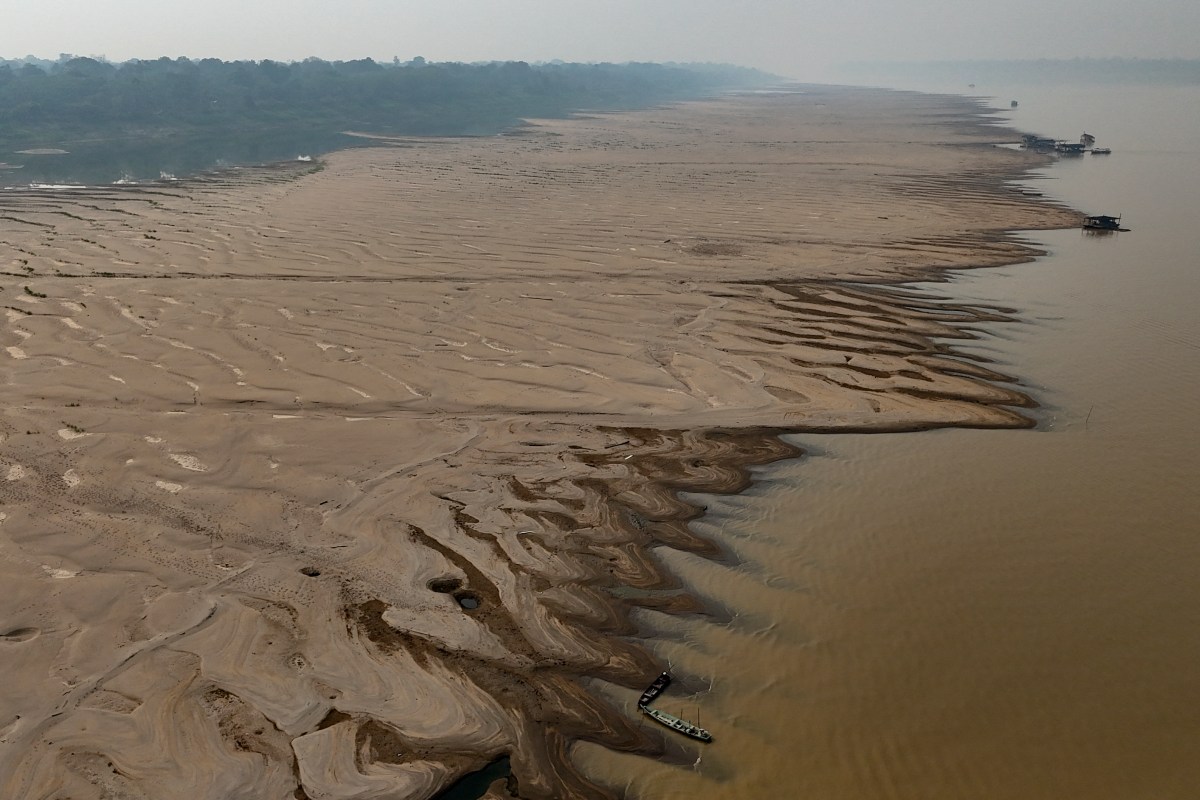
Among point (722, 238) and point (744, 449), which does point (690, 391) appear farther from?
point (722, 238)

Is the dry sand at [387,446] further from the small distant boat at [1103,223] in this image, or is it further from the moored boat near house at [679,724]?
the small distant boat at [1103,223]

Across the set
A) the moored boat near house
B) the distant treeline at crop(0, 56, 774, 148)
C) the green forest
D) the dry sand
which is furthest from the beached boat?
the distant treeline at crop(0, 56, 774, 148)

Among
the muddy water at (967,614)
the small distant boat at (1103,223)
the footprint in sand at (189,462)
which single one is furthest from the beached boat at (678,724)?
the small distant boat at (1103,223)

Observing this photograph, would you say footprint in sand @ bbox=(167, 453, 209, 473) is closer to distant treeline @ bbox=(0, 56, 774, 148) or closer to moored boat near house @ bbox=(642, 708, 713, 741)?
moored boat near house @ bbox=(642, 708, 713, 741)

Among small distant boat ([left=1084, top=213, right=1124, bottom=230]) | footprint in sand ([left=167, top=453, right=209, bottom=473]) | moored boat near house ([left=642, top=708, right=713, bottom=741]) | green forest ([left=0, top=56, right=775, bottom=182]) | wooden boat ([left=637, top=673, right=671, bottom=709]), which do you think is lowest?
moored boat near house ([left=642, top=708, right=713, bottom=741])

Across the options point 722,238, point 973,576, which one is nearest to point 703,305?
point 722,238

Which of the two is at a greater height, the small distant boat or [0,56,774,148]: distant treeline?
[0,56,774,148]: distant treeline
